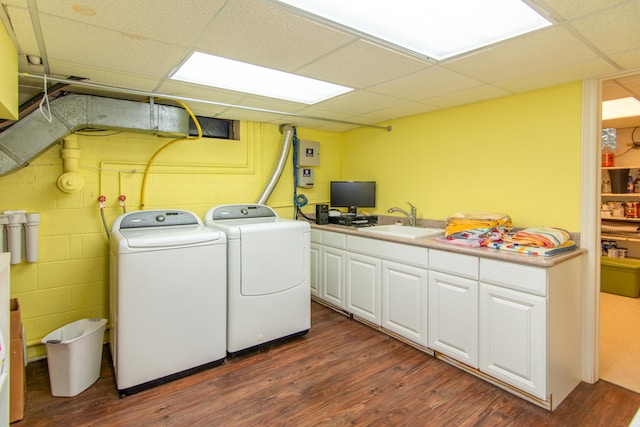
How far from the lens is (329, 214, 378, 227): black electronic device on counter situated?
144 inches

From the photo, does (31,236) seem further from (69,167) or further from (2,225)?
(69,167)

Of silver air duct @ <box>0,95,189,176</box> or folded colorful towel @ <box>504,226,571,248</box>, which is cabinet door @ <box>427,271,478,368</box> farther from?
silver air duct @ <box>0,95,189,176</box>

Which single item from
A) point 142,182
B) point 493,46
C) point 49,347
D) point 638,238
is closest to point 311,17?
point 493,46

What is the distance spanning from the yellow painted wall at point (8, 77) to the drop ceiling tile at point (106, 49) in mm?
160

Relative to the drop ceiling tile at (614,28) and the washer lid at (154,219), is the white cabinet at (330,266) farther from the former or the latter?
the drop ceiling tile at (614,28)

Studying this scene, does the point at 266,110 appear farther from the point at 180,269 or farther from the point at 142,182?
the point at 180,269

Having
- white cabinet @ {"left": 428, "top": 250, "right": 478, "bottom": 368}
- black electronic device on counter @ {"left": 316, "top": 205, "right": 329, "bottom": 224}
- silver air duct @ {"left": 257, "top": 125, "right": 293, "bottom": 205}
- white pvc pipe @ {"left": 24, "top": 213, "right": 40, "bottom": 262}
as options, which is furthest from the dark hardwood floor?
silver air duct @ {"left": 257, "top": 125, "right": 293, "bottom": 205}

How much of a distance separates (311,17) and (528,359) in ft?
7.50

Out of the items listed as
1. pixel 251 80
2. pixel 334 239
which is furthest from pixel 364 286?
pixel 251 80

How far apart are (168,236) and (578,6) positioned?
2.54 metres

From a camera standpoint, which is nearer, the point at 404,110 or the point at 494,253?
the point at 494,253

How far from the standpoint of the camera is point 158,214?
2.85 meters

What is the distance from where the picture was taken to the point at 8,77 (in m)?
1.72

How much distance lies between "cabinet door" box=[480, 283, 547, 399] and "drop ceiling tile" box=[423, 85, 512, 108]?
57.9 inches
